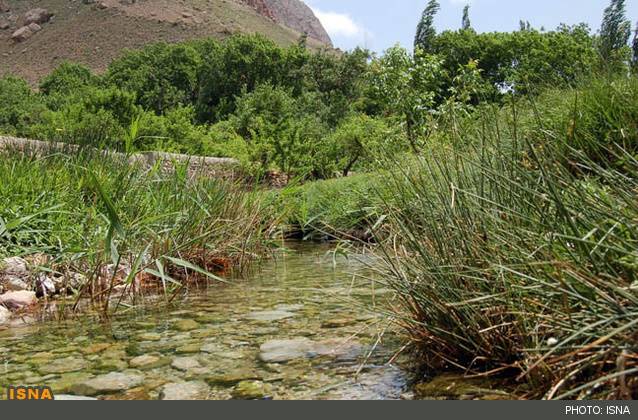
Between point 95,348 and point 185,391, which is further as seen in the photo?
point 95,348

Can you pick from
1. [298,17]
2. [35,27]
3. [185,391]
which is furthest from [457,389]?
[298,17]

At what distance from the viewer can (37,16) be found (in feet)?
183

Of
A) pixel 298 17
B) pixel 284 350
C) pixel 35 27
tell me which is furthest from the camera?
pixel 298 17

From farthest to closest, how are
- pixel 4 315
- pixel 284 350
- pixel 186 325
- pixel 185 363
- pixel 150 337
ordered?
pixel 4 315, pixel 186 325, pixel 150 337, pixel 284 350, pixel 185 363

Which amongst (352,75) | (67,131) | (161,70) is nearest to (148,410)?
(67,131)

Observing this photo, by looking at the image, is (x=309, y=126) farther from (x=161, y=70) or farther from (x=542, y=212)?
(x=161, y=70)

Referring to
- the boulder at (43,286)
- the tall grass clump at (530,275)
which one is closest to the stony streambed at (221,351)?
the tall grass clump at (530,275)

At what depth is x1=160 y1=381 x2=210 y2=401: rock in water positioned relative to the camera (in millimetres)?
1796

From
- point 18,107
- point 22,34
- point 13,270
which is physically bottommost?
point 13,270

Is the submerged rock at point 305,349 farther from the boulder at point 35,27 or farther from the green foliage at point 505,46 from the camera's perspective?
the boulder at point 35,27

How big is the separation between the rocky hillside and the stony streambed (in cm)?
5003

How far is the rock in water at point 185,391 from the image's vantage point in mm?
1796

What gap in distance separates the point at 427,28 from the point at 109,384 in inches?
1502

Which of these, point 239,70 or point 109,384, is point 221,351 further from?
point 239,70
